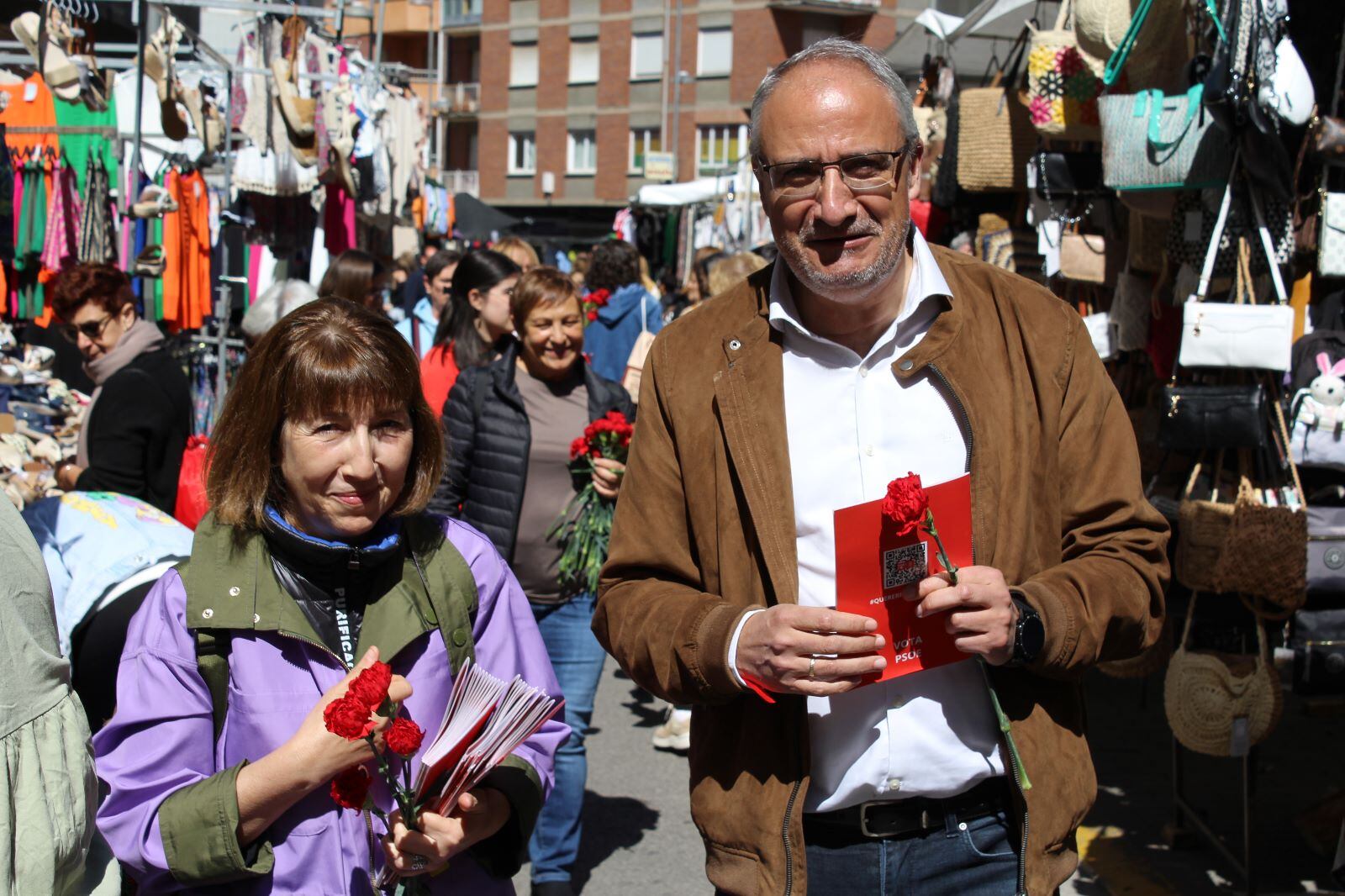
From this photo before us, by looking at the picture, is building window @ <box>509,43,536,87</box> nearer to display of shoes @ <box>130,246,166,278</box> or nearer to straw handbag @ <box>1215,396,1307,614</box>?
display of shoes @ <box>130,246,166,278</box>

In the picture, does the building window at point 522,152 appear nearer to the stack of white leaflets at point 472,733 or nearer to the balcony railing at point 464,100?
the balcony railing at point 464,100

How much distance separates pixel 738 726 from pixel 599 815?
11.5 ft

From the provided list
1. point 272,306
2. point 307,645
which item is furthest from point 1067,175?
point 307,645

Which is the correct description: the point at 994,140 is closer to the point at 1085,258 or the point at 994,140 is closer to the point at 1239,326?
the point at 1085,258

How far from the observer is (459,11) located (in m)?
54.3

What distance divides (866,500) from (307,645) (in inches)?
38.2

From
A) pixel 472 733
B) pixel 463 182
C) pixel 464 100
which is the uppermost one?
pixel 464 100

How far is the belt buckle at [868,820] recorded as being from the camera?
85.6 inches

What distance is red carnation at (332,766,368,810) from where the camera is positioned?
200cm

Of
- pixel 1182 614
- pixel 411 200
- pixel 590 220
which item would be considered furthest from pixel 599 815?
pixel 590 220

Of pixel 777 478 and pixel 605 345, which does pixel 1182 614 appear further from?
pixel 605 345

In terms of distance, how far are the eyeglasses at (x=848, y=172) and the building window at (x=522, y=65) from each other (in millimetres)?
51111

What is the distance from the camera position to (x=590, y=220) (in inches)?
2002

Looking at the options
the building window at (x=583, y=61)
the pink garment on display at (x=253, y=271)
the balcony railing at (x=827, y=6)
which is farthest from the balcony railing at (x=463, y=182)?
the pink garment on display at (x=253, y=271)
